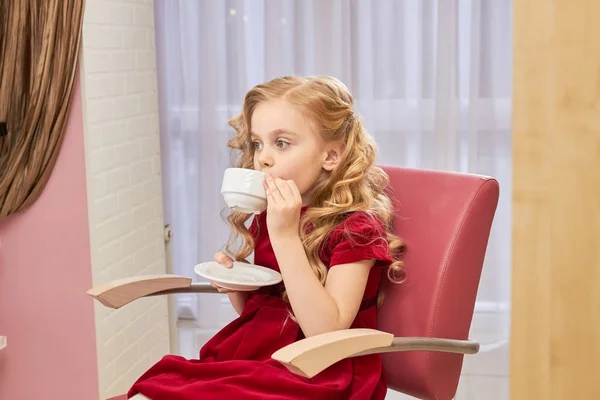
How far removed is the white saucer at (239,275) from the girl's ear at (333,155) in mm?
248

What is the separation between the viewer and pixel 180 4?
3.48 metres

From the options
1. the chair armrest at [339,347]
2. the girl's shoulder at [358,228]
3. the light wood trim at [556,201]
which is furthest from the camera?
the girl's shoulder at [358,228]

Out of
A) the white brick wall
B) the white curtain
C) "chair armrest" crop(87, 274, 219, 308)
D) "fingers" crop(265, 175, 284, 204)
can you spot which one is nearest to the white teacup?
"fingers" crop(265, 175, 284, 204)

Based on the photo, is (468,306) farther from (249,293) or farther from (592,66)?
(592,66)

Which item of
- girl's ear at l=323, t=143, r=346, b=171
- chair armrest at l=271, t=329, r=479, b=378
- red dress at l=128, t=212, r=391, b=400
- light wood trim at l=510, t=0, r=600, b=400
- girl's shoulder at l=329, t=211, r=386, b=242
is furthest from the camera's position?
girl's ear at l=323, t=143, r=346, b=171

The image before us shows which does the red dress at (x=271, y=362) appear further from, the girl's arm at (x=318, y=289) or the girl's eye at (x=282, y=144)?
the girl's eye at (x=282, y=144)

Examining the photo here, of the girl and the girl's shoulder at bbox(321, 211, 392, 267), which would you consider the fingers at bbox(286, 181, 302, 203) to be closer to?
the girl

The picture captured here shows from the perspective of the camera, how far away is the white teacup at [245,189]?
1.85m

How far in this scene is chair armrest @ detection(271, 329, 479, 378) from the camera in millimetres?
1584

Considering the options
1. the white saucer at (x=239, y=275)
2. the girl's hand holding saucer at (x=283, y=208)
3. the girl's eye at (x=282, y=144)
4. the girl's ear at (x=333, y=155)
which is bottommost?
the white saucer at (x=239, y=275)

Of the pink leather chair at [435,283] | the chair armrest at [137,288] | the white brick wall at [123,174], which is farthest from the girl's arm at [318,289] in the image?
the white brick wall at [123,174]

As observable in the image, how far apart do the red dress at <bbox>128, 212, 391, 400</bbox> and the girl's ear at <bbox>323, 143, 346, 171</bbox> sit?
0.13 m

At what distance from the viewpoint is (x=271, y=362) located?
1.83 metres

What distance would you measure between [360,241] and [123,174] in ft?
4.44
